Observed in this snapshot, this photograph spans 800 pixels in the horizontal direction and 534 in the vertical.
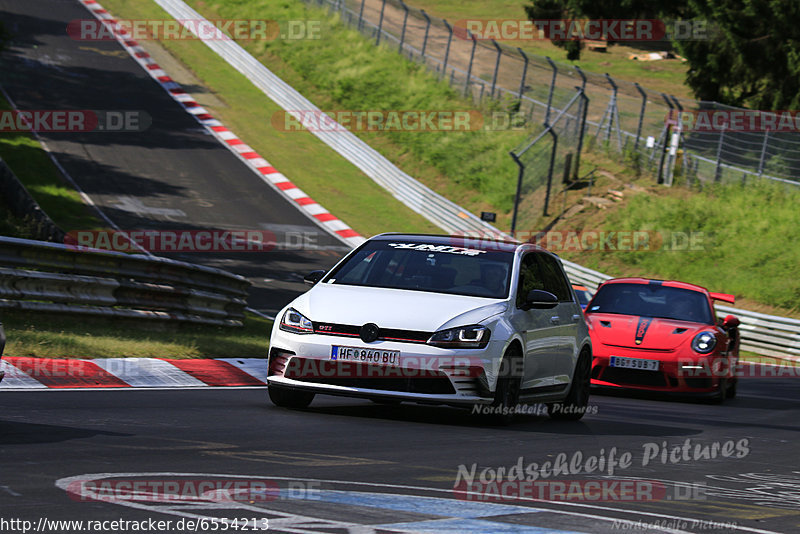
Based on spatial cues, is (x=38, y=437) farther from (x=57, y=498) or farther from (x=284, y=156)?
(x=284, y=156)

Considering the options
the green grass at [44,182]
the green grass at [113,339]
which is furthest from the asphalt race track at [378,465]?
the green grass at [44,182]

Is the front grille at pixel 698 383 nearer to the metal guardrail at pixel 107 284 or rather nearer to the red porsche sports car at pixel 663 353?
the red porsche sports car at pixel 663 353

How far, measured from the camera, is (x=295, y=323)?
8.93 m

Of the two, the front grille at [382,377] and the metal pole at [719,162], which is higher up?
the front grille at [382,377]

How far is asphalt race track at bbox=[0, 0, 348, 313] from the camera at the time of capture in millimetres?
26281

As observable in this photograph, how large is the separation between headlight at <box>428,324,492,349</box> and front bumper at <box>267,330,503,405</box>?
4 centimetres

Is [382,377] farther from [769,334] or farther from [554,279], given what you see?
[769,334]

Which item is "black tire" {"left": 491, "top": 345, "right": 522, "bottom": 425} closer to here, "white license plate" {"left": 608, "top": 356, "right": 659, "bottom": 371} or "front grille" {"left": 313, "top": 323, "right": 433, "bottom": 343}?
"front grille" {"left": 313, "top": 323, "right": 433, "bottom": 343}

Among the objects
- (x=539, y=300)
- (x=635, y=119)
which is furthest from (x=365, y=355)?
(x=635, y=119)

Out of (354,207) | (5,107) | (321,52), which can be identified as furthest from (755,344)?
(321,52)

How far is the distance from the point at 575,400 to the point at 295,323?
3.13m

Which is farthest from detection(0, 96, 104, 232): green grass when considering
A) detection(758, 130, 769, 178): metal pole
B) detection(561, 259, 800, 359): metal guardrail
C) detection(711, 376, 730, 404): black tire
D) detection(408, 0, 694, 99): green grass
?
detection(408, 0, 694, 99): green grass

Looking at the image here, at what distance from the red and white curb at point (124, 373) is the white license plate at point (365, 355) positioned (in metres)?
2.32

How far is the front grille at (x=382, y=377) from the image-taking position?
852 cm
